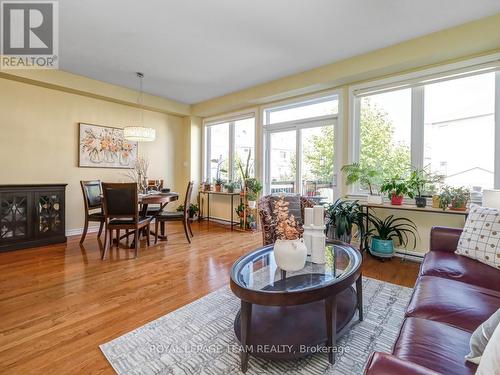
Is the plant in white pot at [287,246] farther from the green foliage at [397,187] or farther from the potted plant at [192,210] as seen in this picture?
the potted plant at [192,210]

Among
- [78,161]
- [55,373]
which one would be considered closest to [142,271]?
[55,373]

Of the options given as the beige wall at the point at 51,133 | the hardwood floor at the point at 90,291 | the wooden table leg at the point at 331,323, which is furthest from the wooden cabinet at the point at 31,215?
the wooden table leg at the point at 331,323

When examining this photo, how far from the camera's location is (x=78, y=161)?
180 inches

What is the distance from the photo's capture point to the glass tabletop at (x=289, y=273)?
1.53 metres

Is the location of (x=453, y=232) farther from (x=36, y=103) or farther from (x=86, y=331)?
(x=36, y=103)

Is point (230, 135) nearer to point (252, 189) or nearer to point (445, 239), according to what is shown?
point (252, 189)

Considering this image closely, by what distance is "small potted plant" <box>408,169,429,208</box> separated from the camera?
3172mm

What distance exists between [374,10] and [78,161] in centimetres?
491

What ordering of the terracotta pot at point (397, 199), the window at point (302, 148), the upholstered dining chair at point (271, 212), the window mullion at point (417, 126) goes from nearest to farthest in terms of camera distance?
the upholstered dining chair at point (271, 212) → the terracotta pot at point (397, 199) → the window mullion at point (417, 126) → the window at point (302, 148)

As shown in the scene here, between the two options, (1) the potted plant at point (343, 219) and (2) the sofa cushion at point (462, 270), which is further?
(1) the potted plant at point (343, 219)

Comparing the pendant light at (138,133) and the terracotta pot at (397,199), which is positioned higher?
the pendant light at (138,133)

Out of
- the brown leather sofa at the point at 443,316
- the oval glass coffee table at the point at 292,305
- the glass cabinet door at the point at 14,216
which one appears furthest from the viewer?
the glass cabinet door at the point at 14,216

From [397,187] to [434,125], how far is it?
96 cm

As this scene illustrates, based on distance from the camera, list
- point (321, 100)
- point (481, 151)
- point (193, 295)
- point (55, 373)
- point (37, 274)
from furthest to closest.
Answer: point (321, 100) < point (481, 151) < point (37, 274) < point (193, 295) < point (55, 373)
